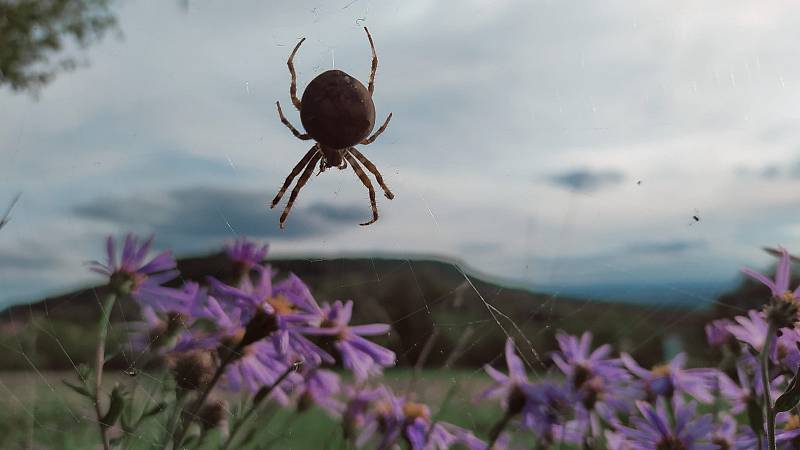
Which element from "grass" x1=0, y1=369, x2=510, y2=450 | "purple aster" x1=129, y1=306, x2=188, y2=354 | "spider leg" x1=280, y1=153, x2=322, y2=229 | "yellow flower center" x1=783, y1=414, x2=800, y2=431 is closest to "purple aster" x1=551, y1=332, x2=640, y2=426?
"grass" x1=0, y1=369, x2=510, y2=450

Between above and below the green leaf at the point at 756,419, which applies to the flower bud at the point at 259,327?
above

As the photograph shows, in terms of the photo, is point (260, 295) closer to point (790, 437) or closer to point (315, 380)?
point (315, 380)

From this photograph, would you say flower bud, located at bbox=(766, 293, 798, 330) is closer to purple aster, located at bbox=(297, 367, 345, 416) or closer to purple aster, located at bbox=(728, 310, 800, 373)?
purple aster, located at bbox=(728, 310, 800, 373)

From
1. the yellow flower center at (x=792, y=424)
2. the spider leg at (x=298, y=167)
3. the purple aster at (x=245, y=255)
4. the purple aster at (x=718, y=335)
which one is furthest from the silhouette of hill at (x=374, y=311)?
the spider leg at (x=298, y=167)

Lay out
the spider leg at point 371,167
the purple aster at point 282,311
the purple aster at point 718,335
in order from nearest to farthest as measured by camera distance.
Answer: the purple aster at point 282,311 < the purple aster at point 718,335 < the spider leg at point 371,167

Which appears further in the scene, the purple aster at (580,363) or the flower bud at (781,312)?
the purple aster at (580,363)

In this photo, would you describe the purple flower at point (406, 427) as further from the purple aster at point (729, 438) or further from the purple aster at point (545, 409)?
the purple aster at point (729, 438)
